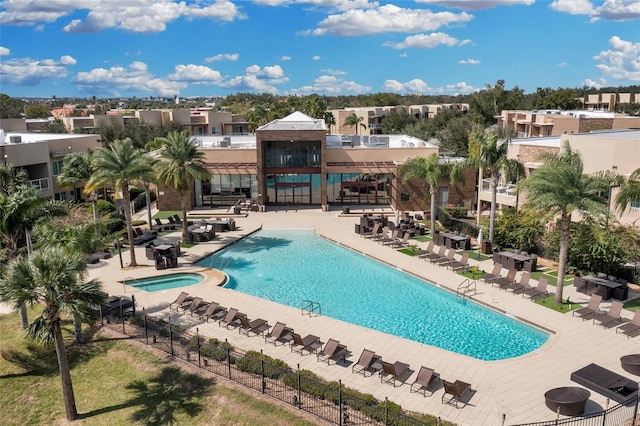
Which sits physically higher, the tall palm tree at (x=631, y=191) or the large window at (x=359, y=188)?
the tall palm tree at (x=631, y=191)

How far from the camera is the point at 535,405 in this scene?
14078 millimetres

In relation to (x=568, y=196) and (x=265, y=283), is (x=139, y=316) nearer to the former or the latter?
(x=265, y=283)

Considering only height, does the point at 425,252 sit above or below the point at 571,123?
below

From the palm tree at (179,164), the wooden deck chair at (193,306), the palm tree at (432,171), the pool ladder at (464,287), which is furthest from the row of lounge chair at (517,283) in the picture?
the palm tree at (179,164)

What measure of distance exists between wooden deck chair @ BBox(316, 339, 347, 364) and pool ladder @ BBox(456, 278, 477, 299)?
8.36 m

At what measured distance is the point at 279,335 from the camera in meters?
18.3

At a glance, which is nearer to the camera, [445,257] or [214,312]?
[214,312]

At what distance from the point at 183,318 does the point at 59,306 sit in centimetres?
754

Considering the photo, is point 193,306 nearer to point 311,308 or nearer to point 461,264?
point 311,308

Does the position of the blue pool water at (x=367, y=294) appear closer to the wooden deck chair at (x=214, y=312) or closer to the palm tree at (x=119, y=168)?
the wooden deck chair at (x=214, y=312)

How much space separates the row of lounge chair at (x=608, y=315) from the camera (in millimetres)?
18641

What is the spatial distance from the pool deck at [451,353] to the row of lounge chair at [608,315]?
31 centimetres

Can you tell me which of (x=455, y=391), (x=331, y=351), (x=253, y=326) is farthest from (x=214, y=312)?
(x=455, y=391)

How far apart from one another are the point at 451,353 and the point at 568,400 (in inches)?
179
